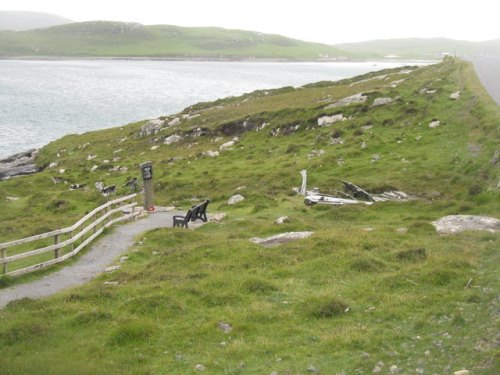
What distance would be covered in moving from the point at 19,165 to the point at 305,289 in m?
58.2

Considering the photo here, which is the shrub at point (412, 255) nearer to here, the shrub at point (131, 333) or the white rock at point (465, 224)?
the white rock at point (465, 224)

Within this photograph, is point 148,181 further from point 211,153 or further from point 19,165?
point 19,165

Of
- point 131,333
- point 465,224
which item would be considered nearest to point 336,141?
point 465,224

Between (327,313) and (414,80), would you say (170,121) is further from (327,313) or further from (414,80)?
(327,313)

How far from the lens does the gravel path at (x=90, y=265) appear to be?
18.5 metres

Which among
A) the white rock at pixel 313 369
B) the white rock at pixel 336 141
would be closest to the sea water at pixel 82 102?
the white rock at pixel 336 141

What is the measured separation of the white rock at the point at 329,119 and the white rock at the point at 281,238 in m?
31.4

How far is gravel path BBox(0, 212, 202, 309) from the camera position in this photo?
18.5 metres

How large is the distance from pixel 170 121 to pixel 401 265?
57.9m

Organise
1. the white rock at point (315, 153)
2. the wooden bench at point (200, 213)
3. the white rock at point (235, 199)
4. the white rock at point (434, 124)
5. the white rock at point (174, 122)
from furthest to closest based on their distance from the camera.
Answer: the white rock at point (174, 122) → the white rock at point (315, 153) → the white rock at point (434, 124) → the white rock at point (235, 199) → the wooden bench at point (200, 213)

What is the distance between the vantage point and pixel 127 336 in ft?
43.2

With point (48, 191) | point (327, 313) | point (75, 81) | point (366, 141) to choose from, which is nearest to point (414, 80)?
point (366, 141)

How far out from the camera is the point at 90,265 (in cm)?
2205

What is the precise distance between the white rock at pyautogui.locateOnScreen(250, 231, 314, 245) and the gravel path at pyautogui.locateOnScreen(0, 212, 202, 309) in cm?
599
